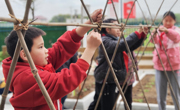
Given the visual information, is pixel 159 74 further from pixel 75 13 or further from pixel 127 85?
pixel 75 13

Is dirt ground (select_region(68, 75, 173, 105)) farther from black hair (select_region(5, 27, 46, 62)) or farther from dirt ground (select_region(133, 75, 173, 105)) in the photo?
black hair (select_region(5, 27, 46, 62))

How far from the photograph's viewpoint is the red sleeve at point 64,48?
116 centimetres

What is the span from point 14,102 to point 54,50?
423 millimetres

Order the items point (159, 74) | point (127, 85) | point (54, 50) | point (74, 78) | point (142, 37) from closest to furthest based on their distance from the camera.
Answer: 1. point (74, 78)
2. point (54, 50)
3. point (142, 37)
4. point (127, 85)
5. point (159, 74)

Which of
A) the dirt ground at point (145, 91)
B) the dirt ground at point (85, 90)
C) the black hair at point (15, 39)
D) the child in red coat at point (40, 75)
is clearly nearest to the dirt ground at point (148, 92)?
the dirt ground at point (145, 91)

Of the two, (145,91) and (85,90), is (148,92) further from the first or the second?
(85,90)

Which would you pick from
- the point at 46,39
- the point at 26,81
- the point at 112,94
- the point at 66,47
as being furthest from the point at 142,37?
the point at 46,39

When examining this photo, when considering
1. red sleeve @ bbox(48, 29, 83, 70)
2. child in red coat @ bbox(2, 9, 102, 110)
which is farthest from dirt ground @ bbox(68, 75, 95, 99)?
child in red coat @ bbox(2, 9, 102, 110)

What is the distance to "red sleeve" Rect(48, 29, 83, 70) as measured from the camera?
1155mm

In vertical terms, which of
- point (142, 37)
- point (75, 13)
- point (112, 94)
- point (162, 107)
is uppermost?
point (75, 13)

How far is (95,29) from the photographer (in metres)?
0.97

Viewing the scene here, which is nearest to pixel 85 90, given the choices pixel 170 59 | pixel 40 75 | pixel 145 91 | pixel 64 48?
pixel 145 91

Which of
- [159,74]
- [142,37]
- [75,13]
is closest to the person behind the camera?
[142,37]

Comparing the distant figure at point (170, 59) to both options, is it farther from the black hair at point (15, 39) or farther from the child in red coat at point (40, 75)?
the black hair at point (15, 39)
